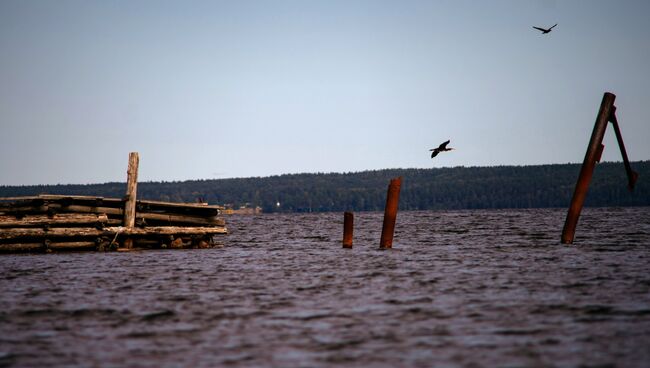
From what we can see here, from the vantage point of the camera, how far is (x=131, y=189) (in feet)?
93.3

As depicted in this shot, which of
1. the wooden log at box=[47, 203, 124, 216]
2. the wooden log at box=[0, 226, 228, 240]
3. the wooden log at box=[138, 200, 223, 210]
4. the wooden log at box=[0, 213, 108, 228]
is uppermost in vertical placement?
the wooden log at box=[138, 200, 223, 210]

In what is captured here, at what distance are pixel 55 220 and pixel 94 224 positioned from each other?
58.5 inches

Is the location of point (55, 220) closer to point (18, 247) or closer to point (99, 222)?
point (99, 222)

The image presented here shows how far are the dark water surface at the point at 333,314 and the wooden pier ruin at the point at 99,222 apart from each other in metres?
4.18

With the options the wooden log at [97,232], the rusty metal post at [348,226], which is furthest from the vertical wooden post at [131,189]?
the rusty metal post at [348,226]

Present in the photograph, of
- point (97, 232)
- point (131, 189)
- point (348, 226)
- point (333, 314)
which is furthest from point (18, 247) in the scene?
point (333, 314)

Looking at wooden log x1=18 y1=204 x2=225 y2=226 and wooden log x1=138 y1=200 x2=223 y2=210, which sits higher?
wooden log x1=138 y1=200 x2=223 y2=210

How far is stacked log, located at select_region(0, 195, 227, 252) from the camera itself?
27625 mm

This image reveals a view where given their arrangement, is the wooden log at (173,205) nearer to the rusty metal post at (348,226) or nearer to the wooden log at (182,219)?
the wooden log at (182,219)

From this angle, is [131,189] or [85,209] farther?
[85,209]

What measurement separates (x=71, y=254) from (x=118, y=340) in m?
19.7

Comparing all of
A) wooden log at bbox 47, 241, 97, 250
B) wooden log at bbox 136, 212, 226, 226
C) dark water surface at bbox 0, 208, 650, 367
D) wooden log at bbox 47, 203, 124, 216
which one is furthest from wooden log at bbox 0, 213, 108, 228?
dark water surface at bbox 0, 208, 650, 367

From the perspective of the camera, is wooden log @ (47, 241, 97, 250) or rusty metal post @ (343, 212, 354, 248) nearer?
rusty metal post @ (343, 212, 354, 248)

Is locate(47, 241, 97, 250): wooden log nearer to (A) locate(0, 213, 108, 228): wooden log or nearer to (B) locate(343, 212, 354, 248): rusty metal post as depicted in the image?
(A) locate(0, 213, 108, 228): wooden log
